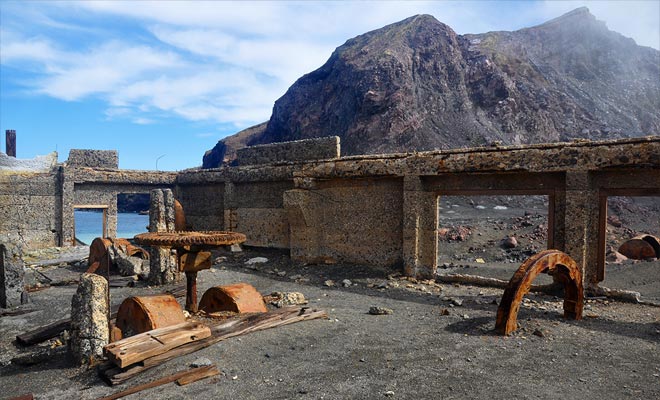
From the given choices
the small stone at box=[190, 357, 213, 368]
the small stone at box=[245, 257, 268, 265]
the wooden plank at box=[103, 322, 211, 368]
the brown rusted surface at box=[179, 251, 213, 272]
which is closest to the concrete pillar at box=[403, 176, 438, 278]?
the small stone at box=[245, 257, 268, 265]

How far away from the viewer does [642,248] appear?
13.4 metres

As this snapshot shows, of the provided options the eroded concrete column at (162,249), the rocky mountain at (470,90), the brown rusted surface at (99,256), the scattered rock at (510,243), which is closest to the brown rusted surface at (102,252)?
the brown rusted surface at (99,256)

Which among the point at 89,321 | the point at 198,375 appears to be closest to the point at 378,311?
the point at 198,375

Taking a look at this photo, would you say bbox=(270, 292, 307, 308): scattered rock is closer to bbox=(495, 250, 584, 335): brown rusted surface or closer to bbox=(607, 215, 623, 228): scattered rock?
bbox=(495, 250, 584, 335): brown rusted surface

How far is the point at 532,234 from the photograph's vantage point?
16.1 m

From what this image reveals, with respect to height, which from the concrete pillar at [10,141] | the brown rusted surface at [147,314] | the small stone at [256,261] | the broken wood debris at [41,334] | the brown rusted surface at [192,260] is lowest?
the broken wood debris at [41,334]

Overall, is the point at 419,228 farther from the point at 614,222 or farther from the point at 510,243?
the point at 614,222

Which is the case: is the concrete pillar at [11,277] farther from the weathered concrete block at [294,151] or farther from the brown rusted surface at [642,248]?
the brown rusted surface at [642,248]

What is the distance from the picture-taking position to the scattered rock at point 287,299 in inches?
314

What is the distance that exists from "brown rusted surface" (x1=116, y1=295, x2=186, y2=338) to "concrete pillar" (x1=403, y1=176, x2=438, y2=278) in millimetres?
5223

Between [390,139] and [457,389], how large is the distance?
28486mm

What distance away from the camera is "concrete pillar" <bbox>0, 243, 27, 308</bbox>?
9258mm

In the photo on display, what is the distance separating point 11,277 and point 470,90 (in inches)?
1277

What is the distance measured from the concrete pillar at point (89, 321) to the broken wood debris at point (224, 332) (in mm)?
542
